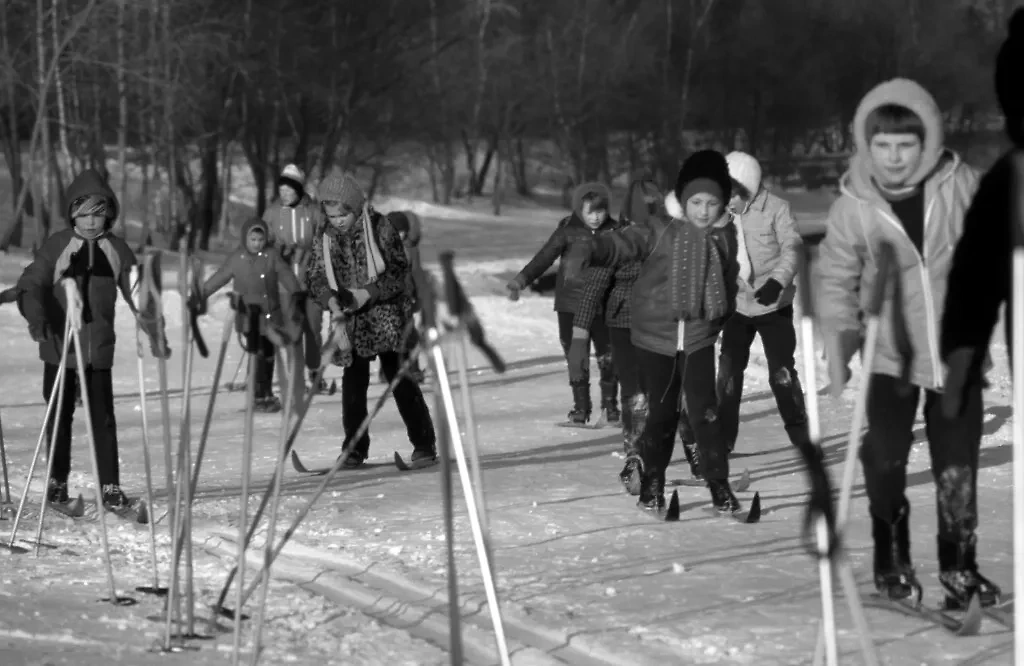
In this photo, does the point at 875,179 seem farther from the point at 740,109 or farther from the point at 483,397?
the point at 740,109

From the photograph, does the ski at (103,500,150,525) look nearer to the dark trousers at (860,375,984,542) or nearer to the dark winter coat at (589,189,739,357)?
the dark winter coat at (589,189,739,357)

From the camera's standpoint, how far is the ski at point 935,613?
192 inches

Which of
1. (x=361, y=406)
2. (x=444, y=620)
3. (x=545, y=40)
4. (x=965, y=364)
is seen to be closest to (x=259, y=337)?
(x=444, y=620)

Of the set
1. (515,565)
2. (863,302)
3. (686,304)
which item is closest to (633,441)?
(686,304)

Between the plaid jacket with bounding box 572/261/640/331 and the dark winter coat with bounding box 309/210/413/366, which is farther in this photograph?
the plaid jacket with bounding box 572/261/640/331

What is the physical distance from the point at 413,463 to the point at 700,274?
2491 mm

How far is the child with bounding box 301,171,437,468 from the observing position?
8.47 metres

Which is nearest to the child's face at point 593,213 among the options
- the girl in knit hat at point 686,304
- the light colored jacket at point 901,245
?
the girl in knit hat at point 686,304

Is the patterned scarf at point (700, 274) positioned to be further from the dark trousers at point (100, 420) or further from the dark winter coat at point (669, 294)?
the dark trousers at point (100, 420)

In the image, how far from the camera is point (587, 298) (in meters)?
9.01

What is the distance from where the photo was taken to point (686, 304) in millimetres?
6762

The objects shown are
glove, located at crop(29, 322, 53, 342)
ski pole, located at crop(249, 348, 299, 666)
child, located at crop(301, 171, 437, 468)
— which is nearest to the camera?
ski pole, located at crop(249, 348, 299, 666)

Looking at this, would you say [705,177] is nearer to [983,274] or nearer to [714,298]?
[714,298]

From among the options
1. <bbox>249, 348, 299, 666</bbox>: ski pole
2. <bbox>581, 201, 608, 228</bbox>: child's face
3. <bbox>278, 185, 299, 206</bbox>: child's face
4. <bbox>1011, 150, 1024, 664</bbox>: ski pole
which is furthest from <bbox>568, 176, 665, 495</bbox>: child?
<bbox>1011, 150, 1024, 664</bbox>: ski pole
